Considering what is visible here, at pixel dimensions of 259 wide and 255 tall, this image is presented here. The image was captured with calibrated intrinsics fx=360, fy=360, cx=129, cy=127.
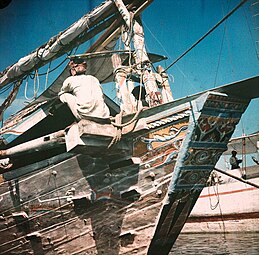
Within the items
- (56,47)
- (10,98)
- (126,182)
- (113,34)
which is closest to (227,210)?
(113,34)

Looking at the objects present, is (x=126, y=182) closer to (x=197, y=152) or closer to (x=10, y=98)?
(x=197, y=152)

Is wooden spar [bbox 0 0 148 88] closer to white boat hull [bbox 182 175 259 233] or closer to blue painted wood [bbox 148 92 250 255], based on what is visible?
blue painted wood [bbox 148 92 250 255]

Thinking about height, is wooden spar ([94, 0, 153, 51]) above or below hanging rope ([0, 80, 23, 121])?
above

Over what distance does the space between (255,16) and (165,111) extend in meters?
1.18

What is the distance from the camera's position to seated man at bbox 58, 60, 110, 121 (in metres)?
2.76

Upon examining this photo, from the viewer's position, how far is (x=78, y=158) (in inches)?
121

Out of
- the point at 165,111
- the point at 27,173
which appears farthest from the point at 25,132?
the point at 165,111

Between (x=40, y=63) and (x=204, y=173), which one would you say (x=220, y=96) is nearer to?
(x=204, y=173)

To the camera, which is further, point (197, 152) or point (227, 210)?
point (227, 210)

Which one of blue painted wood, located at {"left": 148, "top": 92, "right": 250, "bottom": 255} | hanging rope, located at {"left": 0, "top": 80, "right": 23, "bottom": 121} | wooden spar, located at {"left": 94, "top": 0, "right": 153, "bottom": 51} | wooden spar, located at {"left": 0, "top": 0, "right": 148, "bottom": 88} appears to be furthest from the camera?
hanging rope, located at {"left": 0, "top": 80, "right": 23, "bottom": 121}

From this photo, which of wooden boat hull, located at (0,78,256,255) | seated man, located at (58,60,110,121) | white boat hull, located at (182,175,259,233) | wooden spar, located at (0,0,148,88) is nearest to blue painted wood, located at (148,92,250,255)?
wooden boat hull, located at (0,78,256,255)

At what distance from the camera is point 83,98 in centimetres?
284

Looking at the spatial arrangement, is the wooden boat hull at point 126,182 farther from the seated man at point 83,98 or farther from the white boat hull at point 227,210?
the white boat hull at point 227,210

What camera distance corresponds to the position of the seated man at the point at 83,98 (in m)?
2.76
